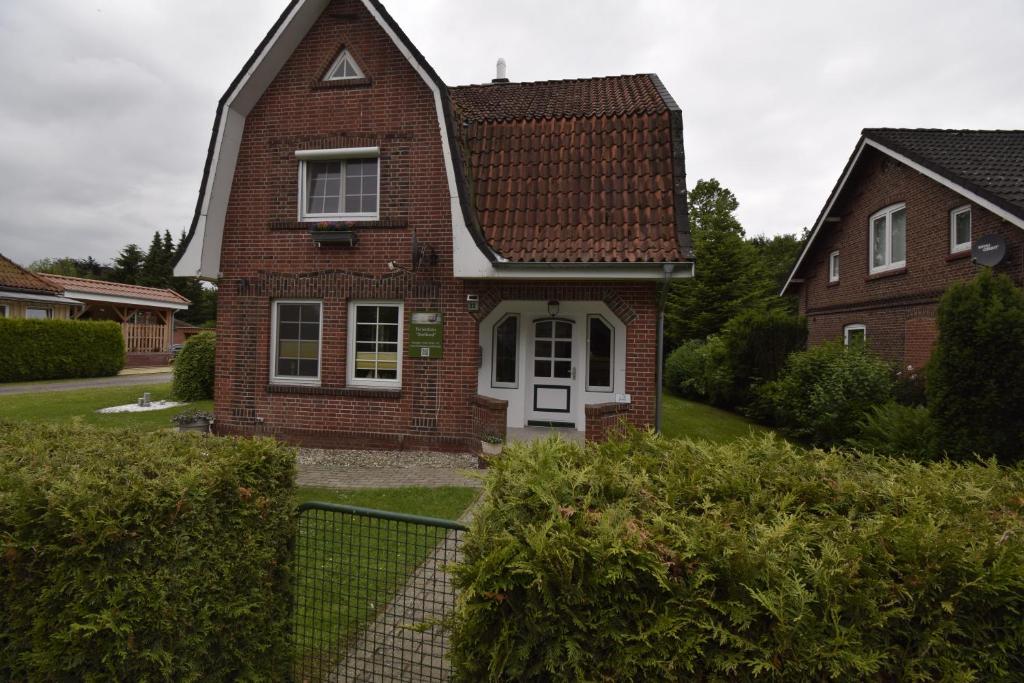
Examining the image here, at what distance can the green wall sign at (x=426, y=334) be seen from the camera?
373 inches

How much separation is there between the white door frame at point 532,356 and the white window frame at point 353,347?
1471 millimetres

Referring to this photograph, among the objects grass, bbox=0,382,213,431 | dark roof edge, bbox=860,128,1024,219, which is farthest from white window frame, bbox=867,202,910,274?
grass, bbox=0,382,213,431

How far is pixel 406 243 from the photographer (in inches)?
379

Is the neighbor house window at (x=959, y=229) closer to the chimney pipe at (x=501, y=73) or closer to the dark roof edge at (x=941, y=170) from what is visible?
the dark roof edge at (x=941, y=170)

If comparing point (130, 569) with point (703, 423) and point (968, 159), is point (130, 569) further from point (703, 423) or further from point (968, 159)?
point (968, 159)

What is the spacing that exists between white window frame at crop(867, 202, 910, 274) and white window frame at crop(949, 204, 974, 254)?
136cm

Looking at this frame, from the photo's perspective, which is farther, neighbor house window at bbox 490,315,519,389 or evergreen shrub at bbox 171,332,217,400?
evergreen shrub at bbox 171,332,217,400

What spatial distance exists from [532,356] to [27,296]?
24390 millimetres

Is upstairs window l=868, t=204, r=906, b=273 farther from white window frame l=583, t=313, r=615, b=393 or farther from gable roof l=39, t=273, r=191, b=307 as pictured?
gable roof l=39, t=273, r=191, b=307

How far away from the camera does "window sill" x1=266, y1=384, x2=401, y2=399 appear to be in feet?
31.7

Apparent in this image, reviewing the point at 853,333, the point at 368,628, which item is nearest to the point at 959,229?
the point at 853,333

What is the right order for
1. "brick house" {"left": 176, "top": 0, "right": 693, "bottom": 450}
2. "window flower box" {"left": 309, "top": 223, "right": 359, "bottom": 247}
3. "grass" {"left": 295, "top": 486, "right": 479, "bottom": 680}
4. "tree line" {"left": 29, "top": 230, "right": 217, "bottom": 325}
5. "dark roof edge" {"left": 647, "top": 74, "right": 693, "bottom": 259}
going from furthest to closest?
"tree line" {"left": 29, "top": 230, "right": 217, "bottom": 325} → "window flower box" {"left": 309, "top": 223, "right": 359, "bottom": 247} → "brick house" {"left": 176, "top": 0, "right": 693, "bottom": 450} → "dark roof edge" {"left": 647, "top": 74, "right": 693, "bottom": 259} → "grass" {"left": 295, "top": 486, "right": 479, "bottom": 680}

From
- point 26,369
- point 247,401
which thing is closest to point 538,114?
point 247,401

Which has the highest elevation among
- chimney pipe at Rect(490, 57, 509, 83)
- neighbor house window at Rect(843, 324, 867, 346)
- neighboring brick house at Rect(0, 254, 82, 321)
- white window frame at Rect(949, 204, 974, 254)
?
chimney pipe at Rect(490, 57, 509, 83)
